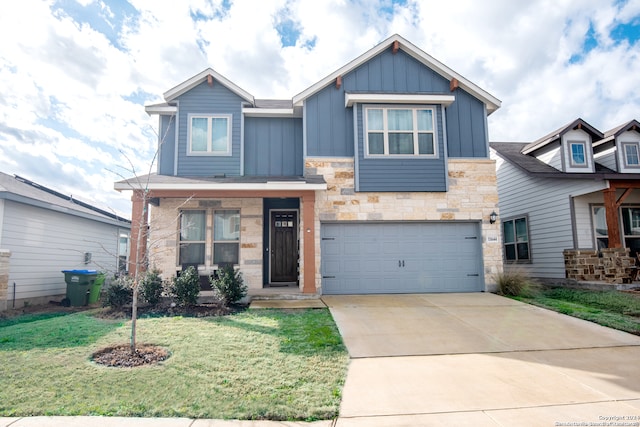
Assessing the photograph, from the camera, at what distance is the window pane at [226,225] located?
405 inches

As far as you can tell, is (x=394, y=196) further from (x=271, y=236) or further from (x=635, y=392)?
(x=635, y=392)

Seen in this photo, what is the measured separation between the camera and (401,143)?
33.4 ft

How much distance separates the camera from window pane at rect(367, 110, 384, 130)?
10.1 m

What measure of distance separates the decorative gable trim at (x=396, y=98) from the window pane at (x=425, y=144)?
93 cm

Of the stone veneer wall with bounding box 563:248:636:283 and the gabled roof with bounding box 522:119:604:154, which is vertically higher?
the gabled roof with bounding box 522:119:604:154

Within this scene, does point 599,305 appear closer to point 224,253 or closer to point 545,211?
point 545,211

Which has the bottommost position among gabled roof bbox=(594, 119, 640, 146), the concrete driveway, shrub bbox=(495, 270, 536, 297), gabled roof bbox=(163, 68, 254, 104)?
the concrete driveway

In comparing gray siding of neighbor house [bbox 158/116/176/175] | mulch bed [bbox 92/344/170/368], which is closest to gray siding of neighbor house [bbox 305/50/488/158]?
gray siding of neighbor house [bbox 158/116/176/175]

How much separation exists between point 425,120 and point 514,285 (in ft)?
16.5

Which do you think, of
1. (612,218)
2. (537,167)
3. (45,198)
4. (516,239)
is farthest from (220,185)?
(516,239)

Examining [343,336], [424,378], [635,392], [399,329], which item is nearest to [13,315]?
[343,336]

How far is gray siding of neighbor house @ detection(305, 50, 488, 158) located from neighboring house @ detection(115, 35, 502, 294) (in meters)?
0.03

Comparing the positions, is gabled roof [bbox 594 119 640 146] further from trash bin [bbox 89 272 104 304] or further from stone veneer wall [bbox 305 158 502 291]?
trash bin [bbox 89 272 104 304]

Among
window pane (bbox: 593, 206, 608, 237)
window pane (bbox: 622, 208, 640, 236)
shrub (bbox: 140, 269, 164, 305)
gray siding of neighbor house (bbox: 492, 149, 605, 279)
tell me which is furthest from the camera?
window pane (bbox: 622, 208, 640, 236)
